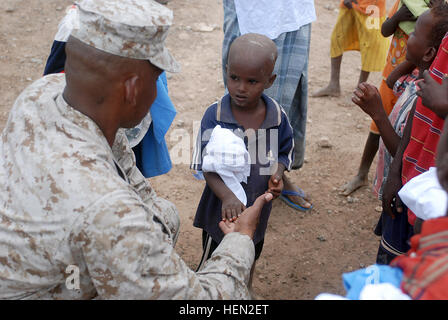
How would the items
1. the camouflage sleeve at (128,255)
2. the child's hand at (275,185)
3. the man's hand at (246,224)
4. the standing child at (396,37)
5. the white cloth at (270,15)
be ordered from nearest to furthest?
the camouflage sleeve at (128,255), the man's hand at (246,224), the child's hand at (275,185), the white cloth at (270,15), the standing child at (396,37)

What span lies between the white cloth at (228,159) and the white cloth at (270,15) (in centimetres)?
113

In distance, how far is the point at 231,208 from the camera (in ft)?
7.69

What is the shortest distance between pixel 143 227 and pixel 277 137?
3.98ft

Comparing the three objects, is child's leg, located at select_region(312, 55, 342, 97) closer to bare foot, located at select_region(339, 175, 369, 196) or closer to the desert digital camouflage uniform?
bare foot, located at select_region(339, 175, 369, 196)

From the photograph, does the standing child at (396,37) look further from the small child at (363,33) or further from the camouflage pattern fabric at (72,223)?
the camouflage pattern fabric at (72,223)

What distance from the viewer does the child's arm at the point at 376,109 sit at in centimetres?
236

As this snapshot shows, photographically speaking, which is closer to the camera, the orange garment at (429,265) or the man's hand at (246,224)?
the orange garment at (429,265)

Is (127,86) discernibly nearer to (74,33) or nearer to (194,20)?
(74,33)

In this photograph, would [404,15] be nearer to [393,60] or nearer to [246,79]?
[393,60]

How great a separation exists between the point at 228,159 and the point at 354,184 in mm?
2047

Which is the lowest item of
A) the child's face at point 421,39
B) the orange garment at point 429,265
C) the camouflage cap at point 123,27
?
the orange garment at point 429,265

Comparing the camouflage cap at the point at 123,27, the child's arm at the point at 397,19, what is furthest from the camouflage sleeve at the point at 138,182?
the child's arm at the point at 397,19

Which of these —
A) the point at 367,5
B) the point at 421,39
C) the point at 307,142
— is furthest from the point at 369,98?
the point at 367,5

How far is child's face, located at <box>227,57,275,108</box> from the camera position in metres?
2.39
